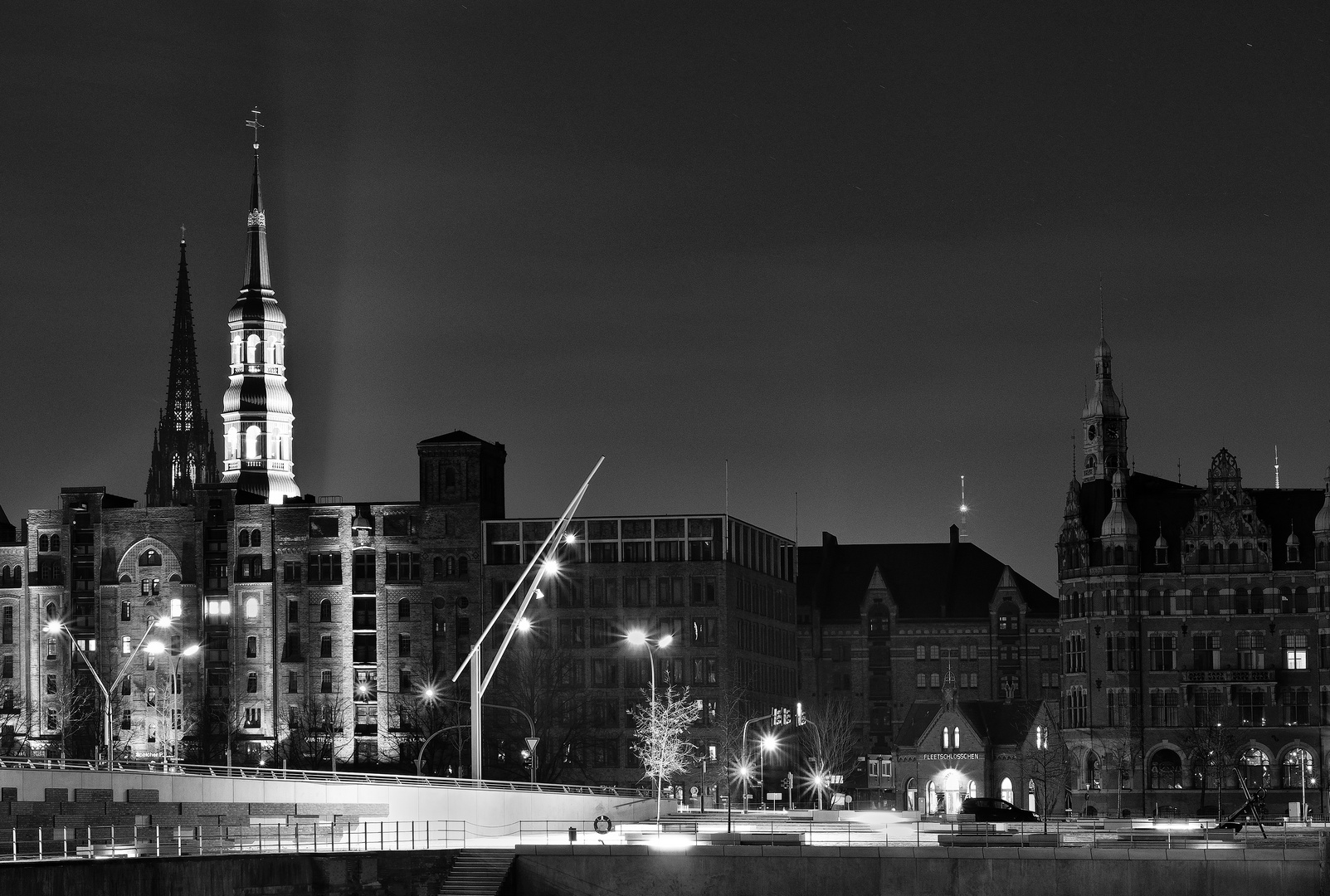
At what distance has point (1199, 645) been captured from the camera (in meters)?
172

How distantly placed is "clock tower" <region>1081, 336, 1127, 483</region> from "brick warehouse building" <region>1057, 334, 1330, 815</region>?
34.1 feet

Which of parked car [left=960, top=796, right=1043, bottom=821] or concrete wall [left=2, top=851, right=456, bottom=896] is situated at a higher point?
concrete wall [left=2, top=851, right=456, bottom=896]

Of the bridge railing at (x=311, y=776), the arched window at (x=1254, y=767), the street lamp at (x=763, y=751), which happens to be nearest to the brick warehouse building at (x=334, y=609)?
the street lamp at (x=763, y=751)

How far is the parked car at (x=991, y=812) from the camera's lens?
105m

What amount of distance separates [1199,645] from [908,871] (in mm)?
98983

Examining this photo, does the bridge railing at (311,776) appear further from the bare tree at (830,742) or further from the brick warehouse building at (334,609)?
the bare tree at (830,742)

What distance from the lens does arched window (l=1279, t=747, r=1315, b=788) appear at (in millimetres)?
165875

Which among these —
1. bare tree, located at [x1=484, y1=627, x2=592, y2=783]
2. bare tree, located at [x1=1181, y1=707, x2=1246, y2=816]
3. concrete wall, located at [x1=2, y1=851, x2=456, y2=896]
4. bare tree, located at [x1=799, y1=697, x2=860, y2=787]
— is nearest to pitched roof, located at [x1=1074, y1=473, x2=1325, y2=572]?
bare tree, located at [x1=1181, y1=707, x2=1246, y2=816]

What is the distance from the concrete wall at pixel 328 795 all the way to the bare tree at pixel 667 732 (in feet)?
137

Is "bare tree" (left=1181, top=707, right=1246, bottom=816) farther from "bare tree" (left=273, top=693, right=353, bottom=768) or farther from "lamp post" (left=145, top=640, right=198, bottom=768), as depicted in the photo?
"lamp post" (left=145, top=640, right=198, bottom=768)

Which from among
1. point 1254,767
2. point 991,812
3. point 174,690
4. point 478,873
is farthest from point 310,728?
point 478,873

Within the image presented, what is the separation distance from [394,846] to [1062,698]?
102396 millimetres

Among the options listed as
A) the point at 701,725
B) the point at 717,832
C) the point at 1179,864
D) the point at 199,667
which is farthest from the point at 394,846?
the point at 199,667

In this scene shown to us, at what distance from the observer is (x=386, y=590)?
604 feet
